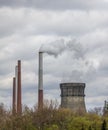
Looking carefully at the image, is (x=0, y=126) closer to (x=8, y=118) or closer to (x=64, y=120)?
(x=8, y=118)

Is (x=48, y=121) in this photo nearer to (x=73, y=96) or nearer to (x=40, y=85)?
(x=40, y=85)

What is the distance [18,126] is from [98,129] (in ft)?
51.3

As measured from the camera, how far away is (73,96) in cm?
11212

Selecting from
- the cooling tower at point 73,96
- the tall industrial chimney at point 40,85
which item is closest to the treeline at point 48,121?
the tall industrial chimney at point 40,85

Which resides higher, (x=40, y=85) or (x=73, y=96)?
(x=40, y=85)

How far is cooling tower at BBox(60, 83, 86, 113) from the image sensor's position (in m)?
112

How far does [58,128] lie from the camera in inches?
3442

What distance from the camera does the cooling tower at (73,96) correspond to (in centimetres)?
11169

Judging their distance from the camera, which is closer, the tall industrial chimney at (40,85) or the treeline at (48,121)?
the treeline at (48,121)

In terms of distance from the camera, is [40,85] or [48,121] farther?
[40,85]

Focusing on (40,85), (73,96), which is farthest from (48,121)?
(73,96)

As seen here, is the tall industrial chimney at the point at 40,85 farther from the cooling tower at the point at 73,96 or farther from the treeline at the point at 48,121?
the cooling tower at the point at 73,96

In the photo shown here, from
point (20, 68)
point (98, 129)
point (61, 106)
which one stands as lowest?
point (98, 129)

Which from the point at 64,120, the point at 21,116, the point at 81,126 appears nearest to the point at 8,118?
the point at 21,116
